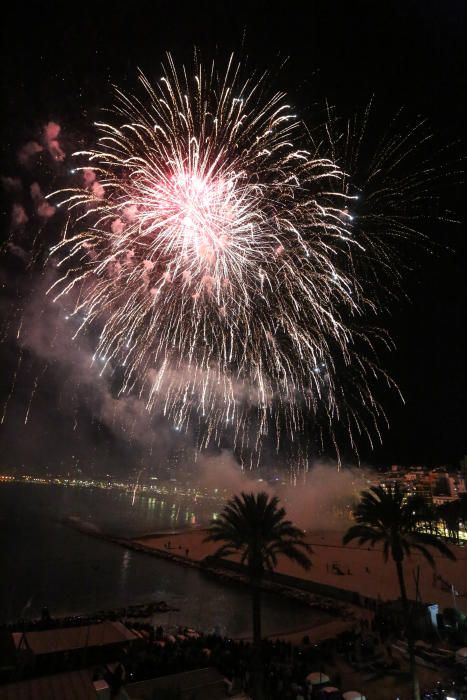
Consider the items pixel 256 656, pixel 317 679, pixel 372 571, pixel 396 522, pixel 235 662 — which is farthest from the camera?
pixel 372 571

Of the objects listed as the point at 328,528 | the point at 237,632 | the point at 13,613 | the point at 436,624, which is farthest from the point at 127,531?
the point at 436,624

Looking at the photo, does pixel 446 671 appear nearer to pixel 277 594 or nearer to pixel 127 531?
pixel 277 594

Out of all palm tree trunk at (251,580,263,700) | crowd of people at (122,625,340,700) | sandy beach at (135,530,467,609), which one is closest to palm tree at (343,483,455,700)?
palm tree trunk at (251,580,263,700)

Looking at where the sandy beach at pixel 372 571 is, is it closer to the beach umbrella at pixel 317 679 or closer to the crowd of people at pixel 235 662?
the crowd of people at pixel 235 662

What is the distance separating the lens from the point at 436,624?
74.5ft

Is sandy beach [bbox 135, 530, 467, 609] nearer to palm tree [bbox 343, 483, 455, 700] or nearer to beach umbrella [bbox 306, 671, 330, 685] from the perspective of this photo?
palm tree [bbox 343, 483, 455, 700]

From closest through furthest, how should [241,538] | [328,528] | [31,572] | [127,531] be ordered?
1. [241,538]
2. [31,572]
3. [328,528]
4. [127,531]

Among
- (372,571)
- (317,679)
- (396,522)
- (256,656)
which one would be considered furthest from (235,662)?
(372,571)

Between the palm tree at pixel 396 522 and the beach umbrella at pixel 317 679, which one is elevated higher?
the palm tree at pixel 396 522

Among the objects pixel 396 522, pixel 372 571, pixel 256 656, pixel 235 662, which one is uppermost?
pixel 396 522

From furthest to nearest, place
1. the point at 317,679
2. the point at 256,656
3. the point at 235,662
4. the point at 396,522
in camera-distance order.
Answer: the point at 235,662 < the point at 396,522 < the point at 317,679 < the point at 256,656

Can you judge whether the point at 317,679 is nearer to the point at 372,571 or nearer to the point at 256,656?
the point at 256,656

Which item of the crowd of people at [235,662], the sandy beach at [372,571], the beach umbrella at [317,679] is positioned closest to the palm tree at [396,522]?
the beach umbrella at [317,679]

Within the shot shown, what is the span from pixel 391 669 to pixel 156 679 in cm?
1001
